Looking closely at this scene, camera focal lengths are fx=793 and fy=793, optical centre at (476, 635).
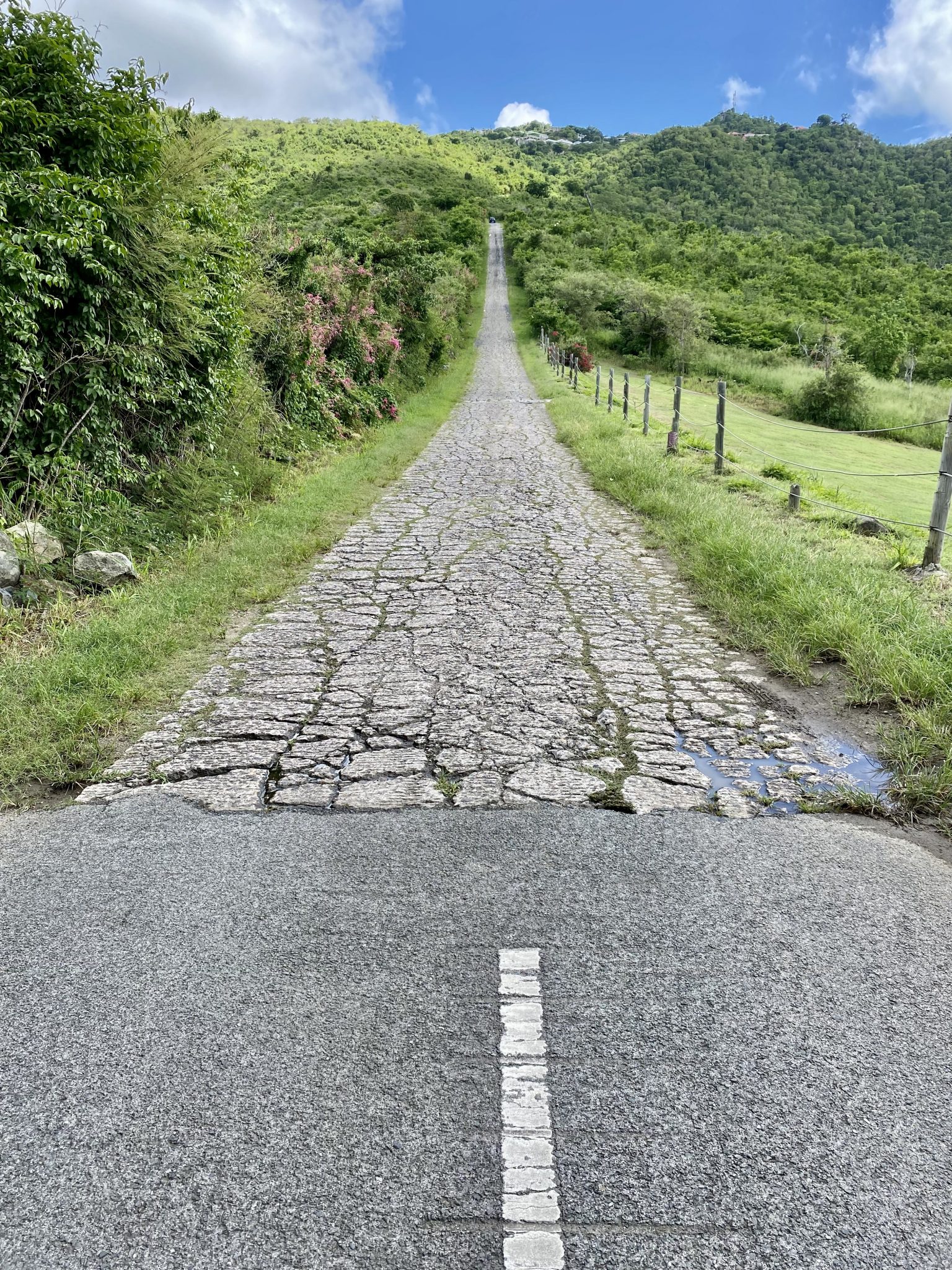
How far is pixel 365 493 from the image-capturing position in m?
10.5

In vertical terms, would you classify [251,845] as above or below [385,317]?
below

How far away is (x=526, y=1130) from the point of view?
1.78 meters

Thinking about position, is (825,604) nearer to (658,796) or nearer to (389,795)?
(658,796)

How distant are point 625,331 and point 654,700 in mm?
44928

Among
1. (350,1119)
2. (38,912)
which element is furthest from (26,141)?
(350,1119)

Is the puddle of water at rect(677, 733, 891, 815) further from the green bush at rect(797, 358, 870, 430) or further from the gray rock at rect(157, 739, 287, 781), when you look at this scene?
the green bush at rect(797, 358, 870, 430)

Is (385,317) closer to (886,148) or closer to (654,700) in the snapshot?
(654,700)

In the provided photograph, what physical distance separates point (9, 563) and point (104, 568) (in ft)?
2.38

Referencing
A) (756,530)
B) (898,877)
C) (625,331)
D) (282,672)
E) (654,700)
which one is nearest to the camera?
(898,877)

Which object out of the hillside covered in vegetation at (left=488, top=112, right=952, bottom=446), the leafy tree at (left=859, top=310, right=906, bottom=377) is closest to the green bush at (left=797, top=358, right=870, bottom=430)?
the hillside covered in vegetation at (left=488, top=112, right=952, bottom=446)

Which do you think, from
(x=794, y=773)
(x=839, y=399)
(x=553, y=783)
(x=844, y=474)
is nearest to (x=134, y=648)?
(x=553, y=783)

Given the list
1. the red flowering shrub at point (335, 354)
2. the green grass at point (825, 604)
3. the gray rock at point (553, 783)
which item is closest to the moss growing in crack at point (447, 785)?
the gray rock at point (553, 783)

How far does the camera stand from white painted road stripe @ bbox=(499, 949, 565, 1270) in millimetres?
1542

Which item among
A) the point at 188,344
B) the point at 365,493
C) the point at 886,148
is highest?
the point at 886,148
